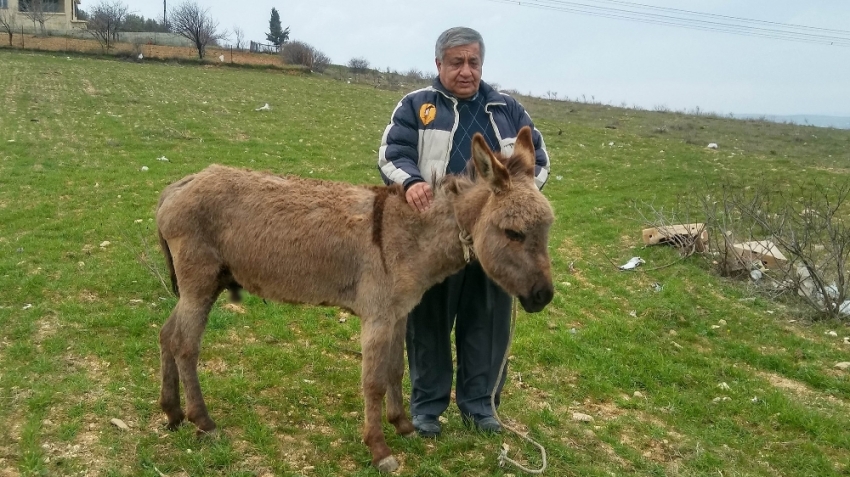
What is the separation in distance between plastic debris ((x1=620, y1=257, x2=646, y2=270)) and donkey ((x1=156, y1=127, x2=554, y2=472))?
20.3 feet

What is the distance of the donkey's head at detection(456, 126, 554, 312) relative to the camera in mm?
3738

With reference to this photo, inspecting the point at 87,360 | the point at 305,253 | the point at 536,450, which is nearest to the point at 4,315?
the point at 87,360

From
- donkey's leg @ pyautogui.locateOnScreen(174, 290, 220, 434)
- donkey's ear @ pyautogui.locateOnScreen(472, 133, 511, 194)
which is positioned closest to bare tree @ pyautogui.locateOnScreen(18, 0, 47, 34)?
donkey's leg @ pyautogui.locateOnScreen(174, 290, 220, 434)

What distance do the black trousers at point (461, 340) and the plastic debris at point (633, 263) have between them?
17.9 feet

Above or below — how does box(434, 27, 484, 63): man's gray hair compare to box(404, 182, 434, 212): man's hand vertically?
above

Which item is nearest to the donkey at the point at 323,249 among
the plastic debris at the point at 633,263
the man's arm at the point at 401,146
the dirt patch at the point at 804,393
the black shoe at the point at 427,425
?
the man's arm at the point at 401,146

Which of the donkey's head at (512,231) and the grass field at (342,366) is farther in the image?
the grass field at (342,366)

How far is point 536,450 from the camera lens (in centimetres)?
445

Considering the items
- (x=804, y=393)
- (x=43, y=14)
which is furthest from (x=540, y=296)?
(x=43, y=14)

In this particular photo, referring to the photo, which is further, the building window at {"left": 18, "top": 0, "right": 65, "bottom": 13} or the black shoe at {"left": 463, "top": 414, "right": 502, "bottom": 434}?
the building window at {"left": 18, "top": 0, "right": 65, "bottom": 13}

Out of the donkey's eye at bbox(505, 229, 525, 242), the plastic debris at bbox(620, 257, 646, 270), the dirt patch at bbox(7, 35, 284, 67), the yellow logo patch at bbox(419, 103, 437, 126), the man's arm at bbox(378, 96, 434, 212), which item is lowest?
the plastic debris at bbox(620, 257, 646, 270)

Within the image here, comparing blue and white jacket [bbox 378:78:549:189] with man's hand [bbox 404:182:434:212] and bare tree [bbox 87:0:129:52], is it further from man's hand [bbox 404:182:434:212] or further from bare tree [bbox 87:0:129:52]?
bare tree [bbox 87:0:129:52]

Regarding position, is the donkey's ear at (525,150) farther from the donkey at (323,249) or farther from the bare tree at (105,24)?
the bare tree at (105,24)

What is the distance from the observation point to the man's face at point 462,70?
423 cm
